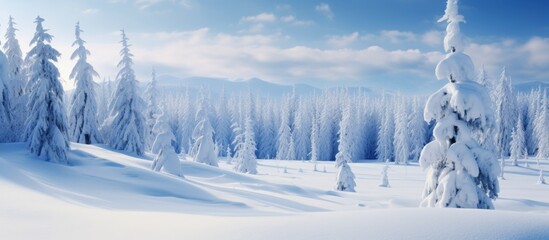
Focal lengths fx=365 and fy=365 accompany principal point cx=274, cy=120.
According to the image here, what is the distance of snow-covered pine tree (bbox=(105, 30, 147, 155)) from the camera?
1260 inches

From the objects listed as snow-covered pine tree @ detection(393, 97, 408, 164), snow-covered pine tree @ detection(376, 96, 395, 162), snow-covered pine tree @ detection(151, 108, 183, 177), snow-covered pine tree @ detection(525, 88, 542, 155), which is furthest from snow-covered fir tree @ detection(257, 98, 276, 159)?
snow-covered pine tree @ detection(151, 108, 183, 177)

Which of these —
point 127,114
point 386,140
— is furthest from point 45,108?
point 386,140

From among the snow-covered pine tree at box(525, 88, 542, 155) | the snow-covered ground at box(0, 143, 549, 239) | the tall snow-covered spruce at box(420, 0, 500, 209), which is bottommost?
the snow-covered ground at box(0, 143, 549, 239)

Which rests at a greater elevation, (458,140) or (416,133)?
(416,133)

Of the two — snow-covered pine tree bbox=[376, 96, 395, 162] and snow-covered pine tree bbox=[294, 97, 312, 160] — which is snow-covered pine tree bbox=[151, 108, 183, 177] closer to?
snow-covered pine tree bbox=[376, 96, 395, 162]

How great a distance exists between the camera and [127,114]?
32469mm

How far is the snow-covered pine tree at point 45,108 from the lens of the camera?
20.0 metres

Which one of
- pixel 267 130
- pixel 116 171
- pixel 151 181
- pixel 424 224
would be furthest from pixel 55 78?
pixel 267 130

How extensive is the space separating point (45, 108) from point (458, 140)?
2146cm

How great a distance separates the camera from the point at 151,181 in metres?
18.3

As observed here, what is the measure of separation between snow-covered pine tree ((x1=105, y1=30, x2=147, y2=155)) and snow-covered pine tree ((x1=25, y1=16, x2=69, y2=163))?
31.9 ft

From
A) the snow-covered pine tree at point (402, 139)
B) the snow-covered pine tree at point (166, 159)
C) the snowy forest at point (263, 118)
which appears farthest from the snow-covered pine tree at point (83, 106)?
the snow-covered pine tree at point (402, 139)

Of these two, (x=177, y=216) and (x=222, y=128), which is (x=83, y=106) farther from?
(x=222, y=128)

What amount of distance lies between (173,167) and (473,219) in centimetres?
2081
